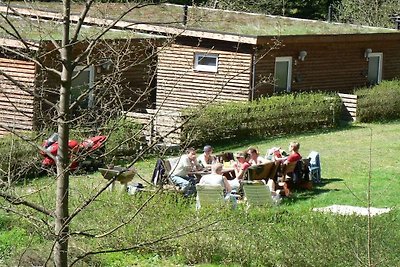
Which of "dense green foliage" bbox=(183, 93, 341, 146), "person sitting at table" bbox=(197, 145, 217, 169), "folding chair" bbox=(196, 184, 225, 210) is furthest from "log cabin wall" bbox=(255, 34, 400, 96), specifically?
"folding chair" bbox=(196, 184, 225, 210)

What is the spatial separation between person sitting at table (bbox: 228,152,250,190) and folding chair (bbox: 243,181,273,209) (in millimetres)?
994

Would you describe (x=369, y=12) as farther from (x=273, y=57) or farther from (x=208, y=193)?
(x=208, y=193)

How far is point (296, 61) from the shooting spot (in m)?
28.6

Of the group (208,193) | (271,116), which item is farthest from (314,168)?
(271,116)

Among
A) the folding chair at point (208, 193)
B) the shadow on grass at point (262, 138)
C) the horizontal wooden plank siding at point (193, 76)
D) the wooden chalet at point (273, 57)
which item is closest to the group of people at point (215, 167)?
the folding chair at point (208, 193)

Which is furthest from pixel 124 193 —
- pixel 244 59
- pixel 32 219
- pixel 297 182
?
pixel 244 59

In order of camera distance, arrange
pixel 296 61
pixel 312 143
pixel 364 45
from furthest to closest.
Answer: pixel 364 45, pixel 296 61, pixel 312 143

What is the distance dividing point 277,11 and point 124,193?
32.3 metres

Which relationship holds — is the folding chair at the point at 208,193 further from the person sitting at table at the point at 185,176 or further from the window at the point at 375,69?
the window at the point at 375,69

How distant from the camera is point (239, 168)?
57.5ft

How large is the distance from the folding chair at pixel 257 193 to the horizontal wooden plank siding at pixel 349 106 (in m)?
12.4

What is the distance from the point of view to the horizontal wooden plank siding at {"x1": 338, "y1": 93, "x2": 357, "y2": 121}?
2797 cm

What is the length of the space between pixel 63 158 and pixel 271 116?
63.7 feet

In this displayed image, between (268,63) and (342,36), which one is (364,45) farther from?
(268,63)
